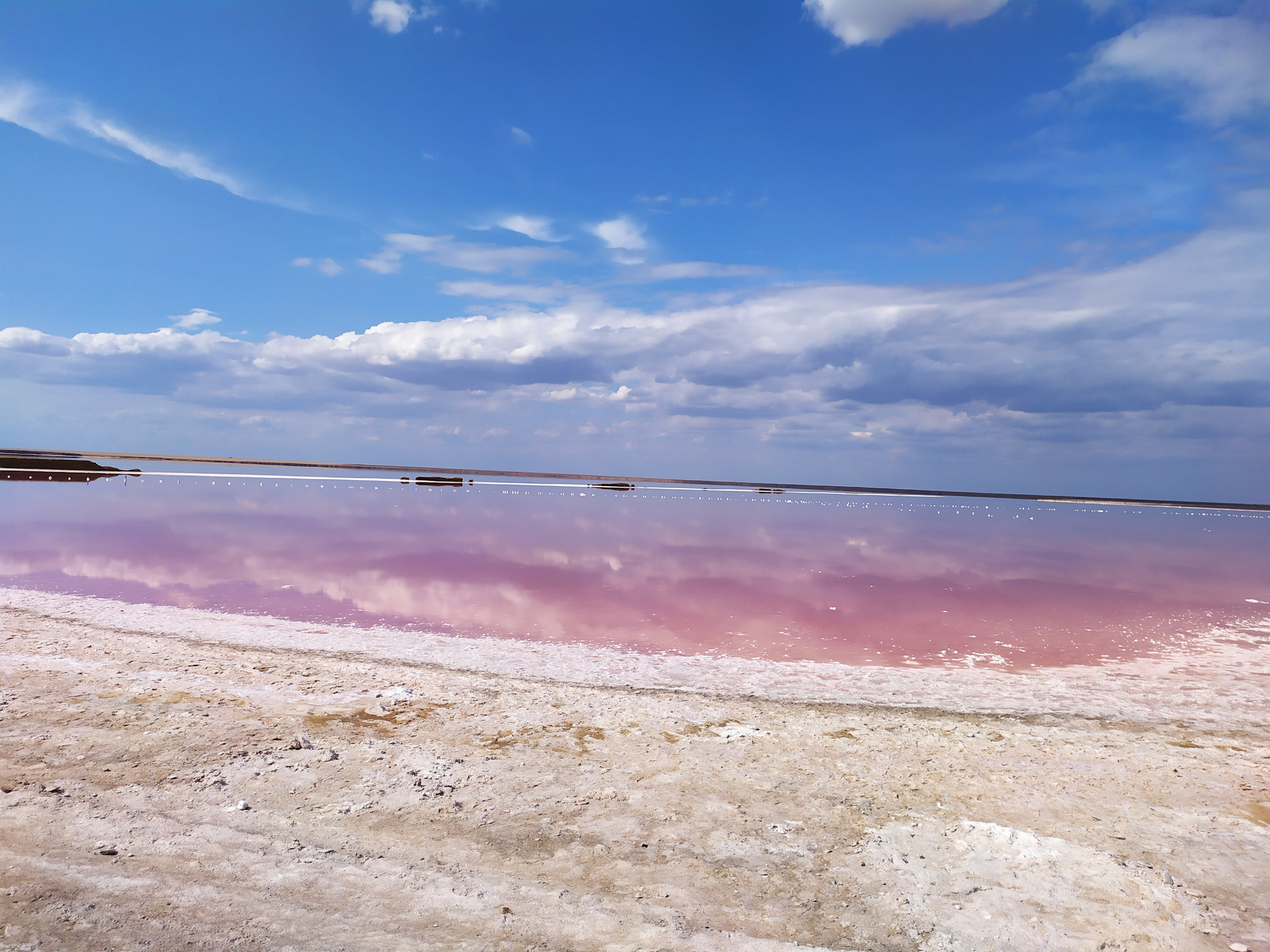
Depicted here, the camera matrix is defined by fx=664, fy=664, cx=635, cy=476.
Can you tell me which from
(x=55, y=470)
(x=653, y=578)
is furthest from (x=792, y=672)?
(x=55, y=470)

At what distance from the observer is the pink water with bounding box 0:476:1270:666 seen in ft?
38.1

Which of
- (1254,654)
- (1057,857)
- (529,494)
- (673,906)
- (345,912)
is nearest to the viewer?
(345,912)

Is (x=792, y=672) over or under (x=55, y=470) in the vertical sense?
under

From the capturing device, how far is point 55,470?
53188mm

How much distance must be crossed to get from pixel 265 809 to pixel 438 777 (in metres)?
1.21

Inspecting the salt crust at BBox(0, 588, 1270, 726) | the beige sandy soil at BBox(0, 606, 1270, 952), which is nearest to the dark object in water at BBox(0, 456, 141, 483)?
the salt crust at BBox(0, 588, 1270, 726)

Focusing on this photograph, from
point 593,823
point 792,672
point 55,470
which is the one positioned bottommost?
point 792,672

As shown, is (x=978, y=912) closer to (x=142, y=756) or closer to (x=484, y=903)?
(x=484, y=903)

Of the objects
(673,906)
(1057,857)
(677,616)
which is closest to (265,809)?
(673,906)

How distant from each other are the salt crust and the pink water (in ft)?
1.88

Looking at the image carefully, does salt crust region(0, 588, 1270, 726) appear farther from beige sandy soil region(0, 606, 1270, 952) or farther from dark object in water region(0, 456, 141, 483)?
dark object in water region(0, 456, 141, 483)

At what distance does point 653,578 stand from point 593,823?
484 inches

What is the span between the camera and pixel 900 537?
31203 mm

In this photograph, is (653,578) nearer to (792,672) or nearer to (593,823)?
(792,672)
